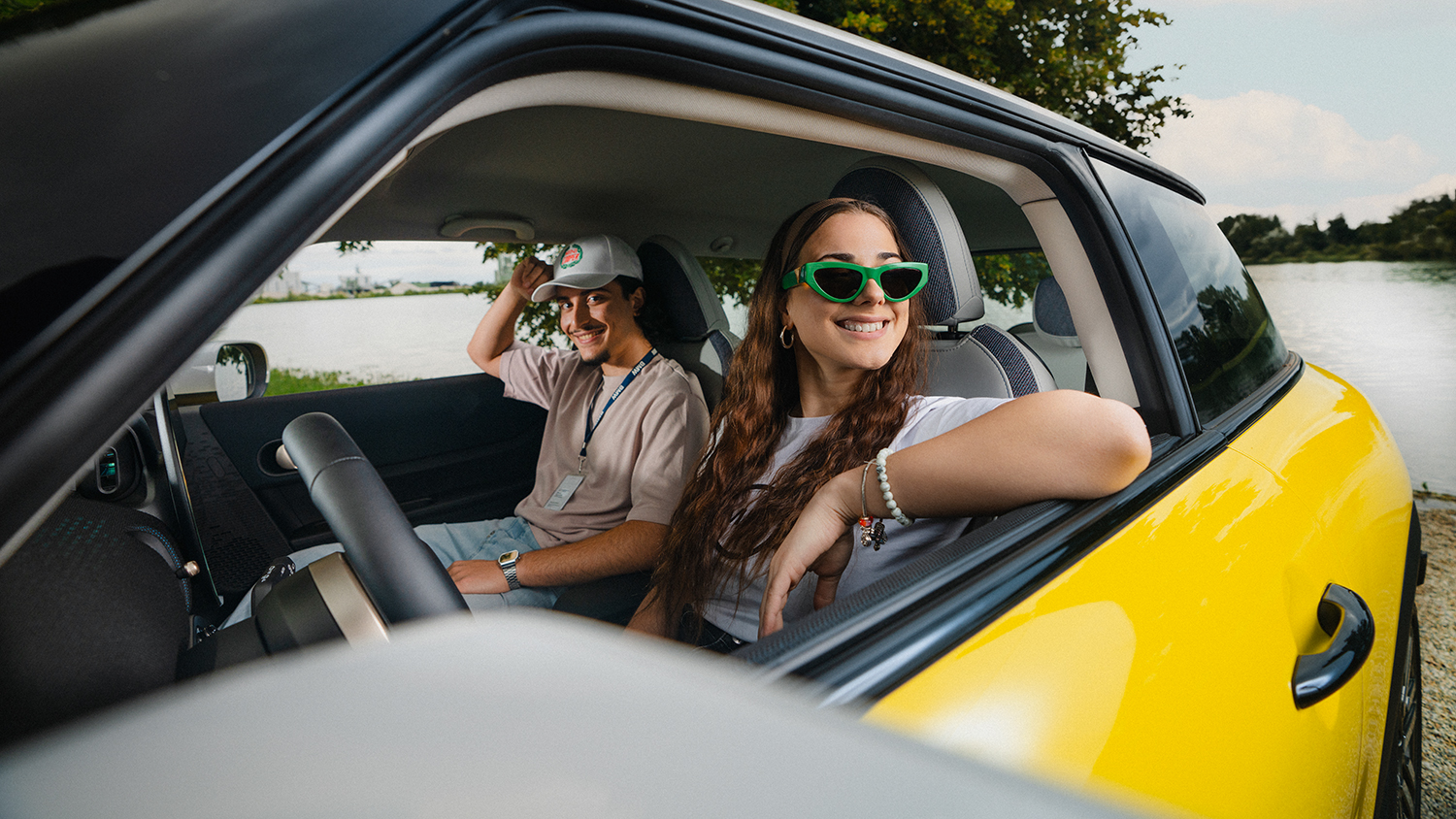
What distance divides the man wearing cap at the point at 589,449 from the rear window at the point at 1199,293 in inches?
52.2

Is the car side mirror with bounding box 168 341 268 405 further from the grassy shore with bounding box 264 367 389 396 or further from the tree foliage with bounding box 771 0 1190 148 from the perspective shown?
the tree foliage with bounding box 771 0 1190 148

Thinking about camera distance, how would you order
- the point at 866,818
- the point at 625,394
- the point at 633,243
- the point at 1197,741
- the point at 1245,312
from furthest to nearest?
the point at 633,243 → the point at 625,394 → the point at 1245,312 → the point at 1197,741 → the point at 866,818

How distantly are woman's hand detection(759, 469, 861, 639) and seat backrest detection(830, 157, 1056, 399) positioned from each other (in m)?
0.67

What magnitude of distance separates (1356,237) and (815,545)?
7.24 m

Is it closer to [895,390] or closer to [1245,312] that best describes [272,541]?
[895,390]

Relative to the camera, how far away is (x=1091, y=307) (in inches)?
61.6

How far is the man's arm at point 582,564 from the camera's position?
2.08 m

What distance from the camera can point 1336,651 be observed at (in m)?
1.23

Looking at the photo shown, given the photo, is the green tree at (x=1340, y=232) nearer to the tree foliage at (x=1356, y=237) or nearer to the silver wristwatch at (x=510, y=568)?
the tree foliage at (x=1356, y=237)

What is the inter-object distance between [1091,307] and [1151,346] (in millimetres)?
146

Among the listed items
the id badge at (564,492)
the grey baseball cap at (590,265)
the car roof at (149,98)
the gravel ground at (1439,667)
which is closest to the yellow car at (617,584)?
the car roof at (149,98)

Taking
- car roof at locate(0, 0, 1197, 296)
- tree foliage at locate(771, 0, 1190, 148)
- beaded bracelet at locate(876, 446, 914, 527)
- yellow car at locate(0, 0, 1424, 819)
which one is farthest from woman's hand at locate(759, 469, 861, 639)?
tree foliage at locate(771, 0, 1190, 148)

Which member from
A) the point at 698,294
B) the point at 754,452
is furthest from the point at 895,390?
the point at 698,294

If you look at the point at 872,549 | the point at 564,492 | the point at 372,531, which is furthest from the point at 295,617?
the point at 564,492
